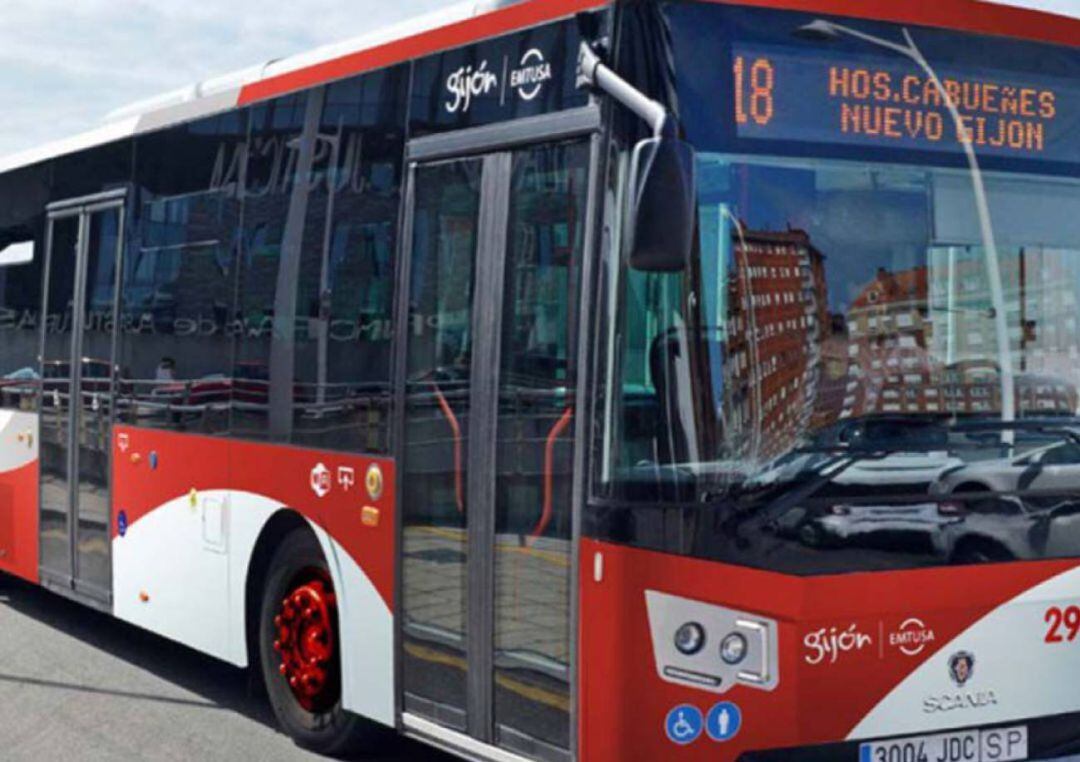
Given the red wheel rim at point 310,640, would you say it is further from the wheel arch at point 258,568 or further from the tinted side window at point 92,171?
the tinted side window at point 92,171

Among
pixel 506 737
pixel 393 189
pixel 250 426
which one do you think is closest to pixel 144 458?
pixel 250 426

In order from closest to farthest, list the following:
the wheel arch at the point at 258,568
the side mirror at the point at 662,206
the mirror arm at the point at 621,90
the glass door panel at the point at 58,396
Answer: the side mirror at the point at 662,206, the mirror arm at the point at 621,90, the wheel arch at the point at 258,568, the glass door panel at the point at 58,396

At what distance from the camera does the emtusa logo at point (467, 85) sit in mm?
6812

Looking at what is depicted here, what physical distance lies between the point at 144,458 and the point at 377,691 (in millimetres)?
2740

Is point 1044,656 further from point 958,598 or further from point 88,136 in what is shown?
point 88,136

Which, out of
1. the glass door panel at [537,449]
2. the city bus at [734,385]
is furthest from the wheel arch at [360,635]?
the glass door panel at [537,449]

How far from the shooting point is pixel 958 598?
233 inches

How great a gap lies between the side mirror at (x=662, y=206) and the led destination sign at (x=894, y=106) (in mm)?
435

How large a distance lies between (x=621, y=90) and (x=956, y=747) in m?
2.36

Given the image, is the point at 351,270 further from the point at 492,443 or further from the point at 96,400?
the point at 96,400

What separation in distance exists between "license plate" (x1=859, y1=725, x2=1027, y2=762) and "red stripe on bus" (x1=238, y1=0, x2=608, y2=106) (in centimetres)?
258

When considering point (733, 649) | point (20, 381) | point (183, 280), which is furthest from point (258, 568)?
point (20, 381)

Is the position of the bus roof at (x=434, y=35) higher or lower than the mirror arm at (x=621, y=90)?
higher

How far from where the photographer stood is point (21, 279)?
38.7 feet
